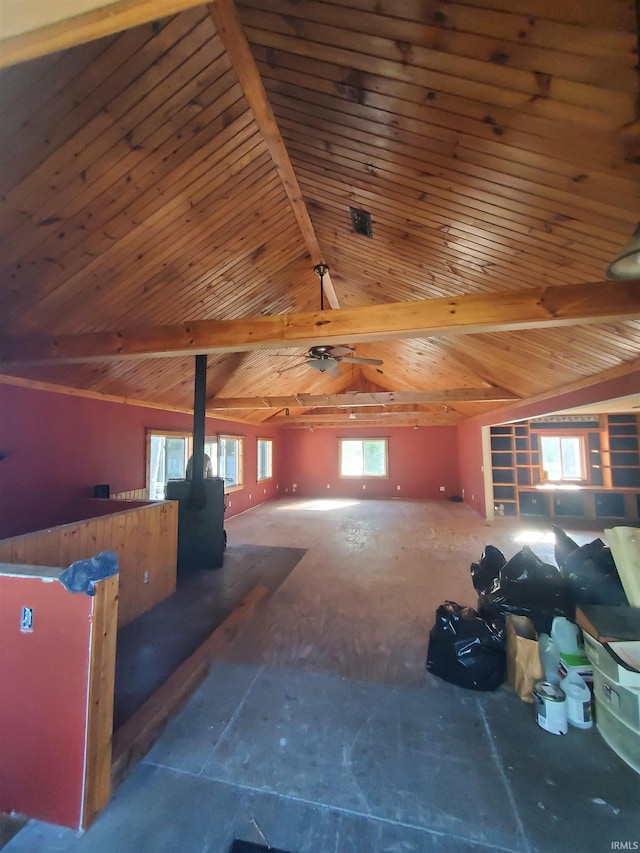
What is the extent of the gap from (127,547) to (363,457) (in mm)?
8470

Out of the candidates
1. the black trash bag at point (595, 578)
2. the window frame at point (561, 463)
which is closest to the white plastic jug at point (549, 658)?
the black trash bag at point (595, 578)

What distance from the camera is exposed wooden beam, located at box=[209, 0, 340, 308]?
1524mm

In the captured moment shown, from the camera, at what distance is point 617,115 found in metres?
1.42

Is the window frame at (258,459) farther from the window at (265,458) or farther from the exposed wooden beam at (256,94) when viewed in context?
the exposed wooden beam at (256,94)

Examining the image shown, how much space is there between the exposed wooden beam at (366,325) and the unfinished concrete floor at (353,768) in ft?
7.77

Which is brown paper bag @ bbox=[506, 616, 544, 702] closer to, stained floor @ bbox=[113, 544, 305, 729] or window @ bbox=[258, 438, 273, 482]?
stained floor @ bbox=[113, 544, 305, 729]

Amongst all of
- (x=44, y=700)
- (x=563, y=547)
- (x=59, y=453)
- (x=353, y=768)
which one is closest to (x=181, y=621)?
(x=44, y=700)

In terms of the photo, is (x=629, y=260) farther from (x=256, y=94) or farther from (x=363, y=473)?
(x=363, y=473)

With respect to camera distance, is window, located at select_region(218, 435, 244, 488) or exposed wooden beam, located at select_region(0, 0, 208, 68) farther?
window, located at select_region(218, 435, 244, 488)

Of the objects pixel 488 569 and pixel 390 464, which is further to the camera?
pixel 390 464

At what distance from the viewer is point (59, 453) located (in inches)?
154

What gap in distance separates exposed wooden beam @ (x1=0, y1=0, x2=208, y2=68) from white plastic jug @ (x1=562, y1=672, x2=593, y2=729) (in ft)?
10.2

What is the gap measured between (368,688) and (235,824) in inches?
41.3

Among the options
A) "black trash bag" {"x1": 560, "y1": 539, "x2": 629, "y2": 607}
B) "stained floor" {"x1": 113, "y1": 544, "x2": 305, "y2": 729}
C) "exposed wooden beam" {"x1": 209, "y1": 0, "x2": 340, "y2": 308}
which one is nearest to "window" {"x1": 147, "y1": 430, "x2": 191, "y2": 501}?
"stained floor" {"x1": 113, "y1": 544, "x2": 305, "y2": 729}
